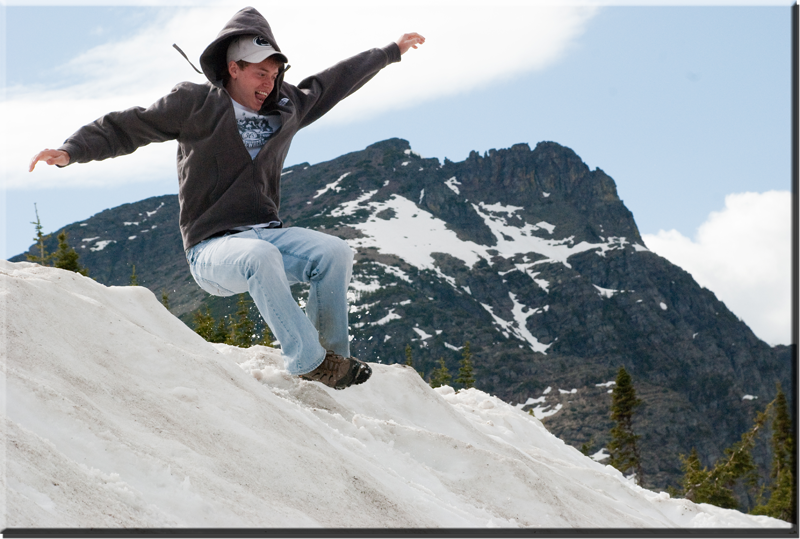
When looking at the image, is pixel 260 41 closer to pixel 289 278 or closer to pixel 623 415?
pixel 289 278

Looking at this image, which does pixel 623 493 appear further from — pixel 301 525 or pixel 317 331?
pixel 301 525

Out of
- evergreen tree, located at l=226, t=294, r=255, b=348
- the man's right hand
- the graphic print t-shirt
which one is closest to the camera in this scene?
the man's right hand

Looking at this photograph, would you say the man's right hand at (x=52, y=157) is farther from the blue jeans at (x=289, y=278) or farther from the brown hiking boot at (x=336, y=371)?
the brown hiking boot at (x=336, y=371)

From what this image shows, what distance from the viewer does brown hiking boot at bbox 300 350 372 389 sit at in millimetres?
6711

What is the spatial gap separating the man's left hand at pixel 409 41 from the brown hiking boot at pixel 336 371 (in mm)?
3389

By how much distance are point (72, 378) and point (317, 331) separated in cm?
200

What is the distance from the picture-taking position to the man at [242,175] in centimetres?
597

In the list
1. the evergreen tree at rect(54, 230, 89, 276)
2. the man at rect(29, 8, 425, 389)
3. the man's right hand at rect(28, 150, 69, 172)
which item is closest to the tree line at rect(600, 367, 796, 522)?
the evergreen tree at rect(54, 230, 89, 276)

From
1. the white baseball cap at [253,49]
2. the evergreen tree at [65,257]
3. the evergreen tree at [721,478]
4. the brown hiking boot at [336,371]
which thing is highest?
the white baseball cap at [253,49]

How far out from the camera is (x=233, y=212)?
624 centimetres

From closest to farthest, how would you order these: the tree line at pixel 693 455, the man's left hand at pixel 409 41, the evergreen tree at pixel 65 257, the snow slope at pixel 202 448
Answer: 1. the snow slope at pixel 202 448
2. the man's left hand at pixel 409 41
3. the evergreen tree at pixel 65 257
4. the tree line at pixel 693 455

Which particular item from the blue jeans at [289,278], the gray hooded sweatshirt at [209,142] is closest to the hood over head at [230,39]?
the gray hooded sweatshirt at [209,142]

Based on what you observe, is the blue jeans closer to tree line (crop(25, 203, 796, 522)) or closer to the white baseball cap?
the white baseball cap

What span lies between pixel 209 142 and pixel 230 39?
94cm
